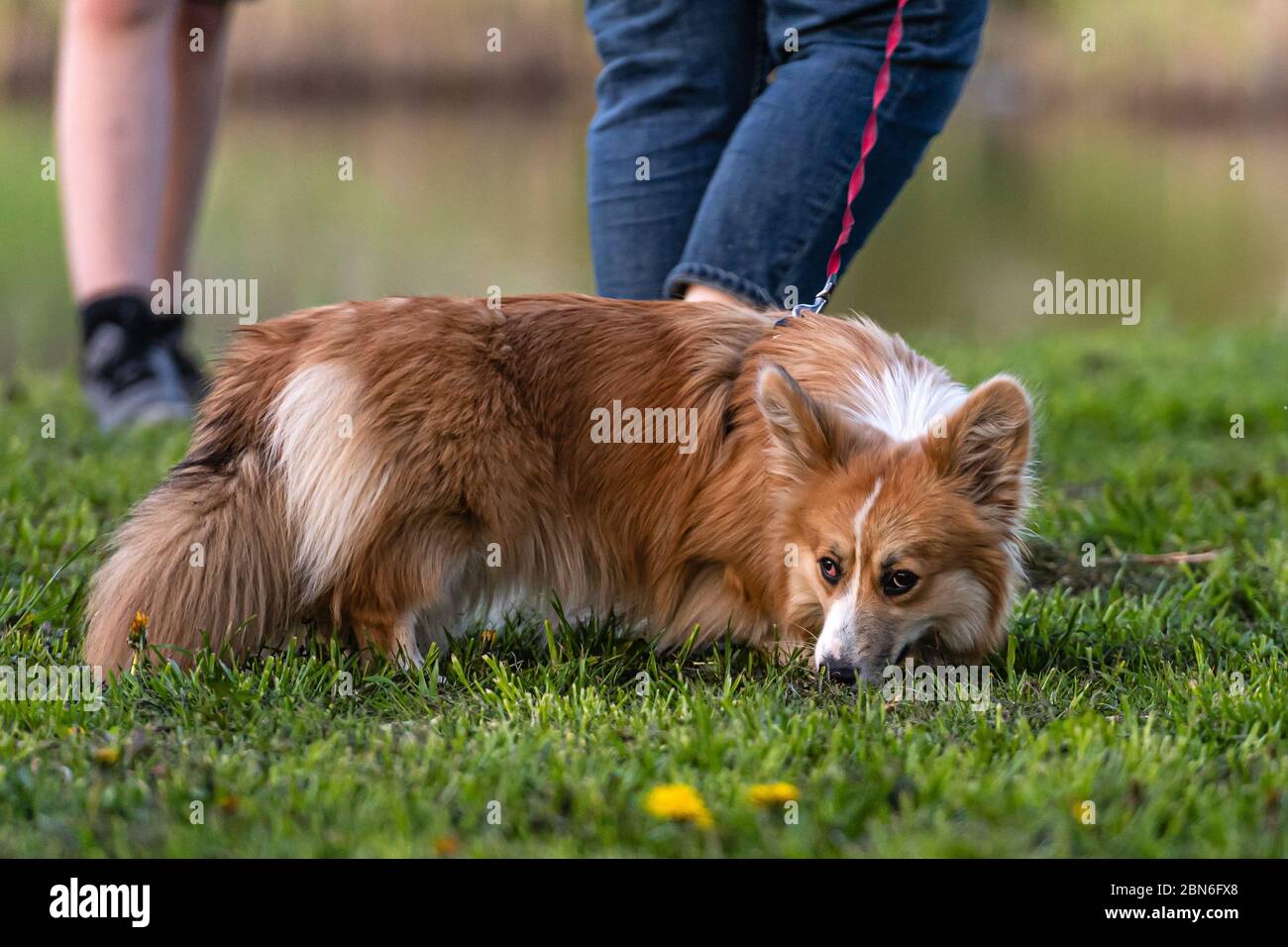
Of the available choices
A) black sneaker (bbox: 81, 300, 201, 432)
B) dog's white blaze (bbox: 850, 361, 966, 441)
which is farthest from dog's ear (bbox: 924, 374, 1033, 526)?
black sneaker (bbox: 81, 300, 201, 432)

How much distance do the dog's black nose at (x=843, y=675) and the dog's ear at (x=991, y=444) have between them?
0.50 meters

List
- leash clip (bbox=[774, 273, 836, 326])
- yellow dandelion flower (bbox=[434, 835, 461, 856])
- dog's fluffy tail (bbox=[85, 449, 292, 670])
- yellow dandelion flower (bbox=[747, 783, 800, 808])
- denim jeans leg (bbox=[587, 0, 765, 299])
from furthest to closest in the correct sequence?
denim jeans leg (bbox=[587, 0, 765, 299])
leash clip (bbox=[774, 273, 836, 326])
dog's fluffy tail (bbox=[85, 449, 292, 670])
yellow dandelion flower (bbox=[747, 783, 800, 808])
yellow dandelion flower (bbox=[434, 835, 461, 856])

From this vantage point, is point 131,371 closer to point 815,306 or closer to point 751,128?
point 751,128

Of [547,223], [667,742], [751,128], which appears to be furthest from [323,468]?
[547,223]

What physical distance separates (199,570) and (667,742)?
1122 millimetres

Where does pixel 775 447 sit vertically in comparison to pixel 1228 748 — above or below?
above

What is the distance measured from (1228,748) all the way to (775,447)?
1.16 metres

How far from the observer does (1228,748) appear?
99.4 inches

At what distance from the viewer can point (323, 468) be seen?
3014 mm

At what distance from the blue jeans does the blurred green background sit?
4800mm

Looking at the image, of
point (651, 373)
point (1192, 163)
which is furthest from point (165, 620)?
point (1192, 163)

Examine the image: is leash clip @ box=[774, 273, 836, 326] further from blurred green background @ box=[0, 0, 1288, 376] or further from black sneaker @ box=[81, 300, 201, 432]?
blurred green background @ box=[0, 0, 1288, 376]

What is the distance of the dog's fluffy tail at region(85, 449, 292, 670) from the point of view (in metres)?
2.96
